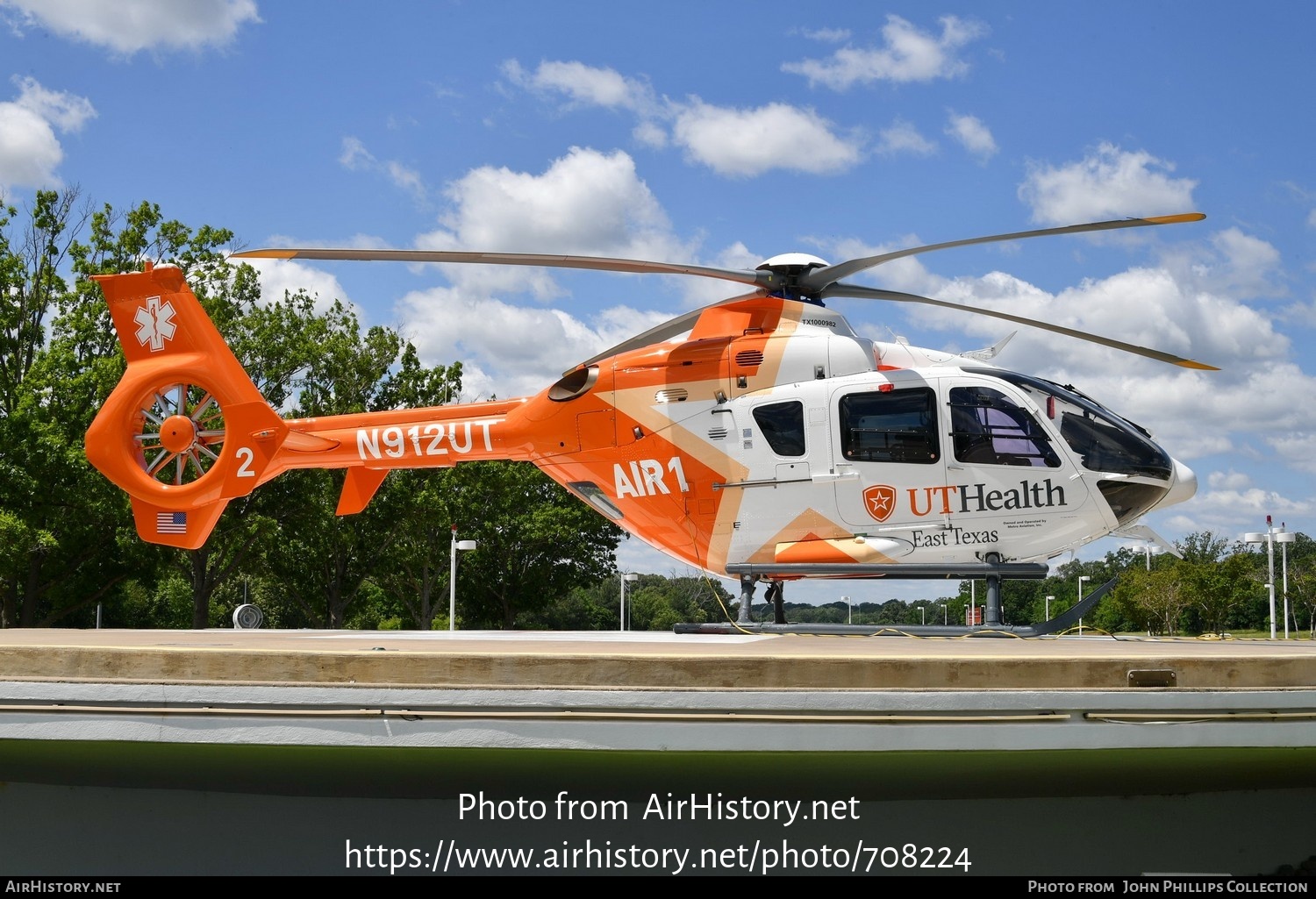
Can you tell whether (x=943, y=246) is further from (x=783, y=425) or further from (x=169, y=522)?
(x=169, y=522)

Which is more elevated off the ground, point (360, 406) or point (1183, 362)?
point (360, 406)

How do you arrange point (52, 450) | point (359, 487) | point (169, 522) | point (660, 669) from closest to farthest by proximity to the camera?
point (660, 669), point (169, 522), point (359, 487), point (52, 450)

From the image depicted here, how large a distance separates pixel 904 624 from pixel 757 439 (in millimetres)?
2438

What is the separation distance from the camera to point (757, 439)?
1105 cm

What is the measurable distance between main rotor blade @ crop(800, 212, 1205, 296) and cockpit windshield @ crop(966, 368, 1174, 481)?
1.40 m

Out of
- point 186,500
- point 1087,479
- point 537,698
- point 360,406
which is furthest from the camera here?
point 360,406

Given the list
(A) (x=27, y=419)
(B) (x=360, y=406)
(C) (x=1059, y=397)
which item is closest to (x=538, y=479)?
(B) (x=360, y=406)

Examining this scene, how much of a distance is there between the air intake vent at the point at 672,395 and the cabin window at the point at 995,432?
111 inches

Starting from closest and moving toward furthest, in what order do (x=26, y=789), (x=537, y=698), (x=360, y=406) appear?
(x=537, y=698)
(x=26, y=789)
(x=360, y=406)

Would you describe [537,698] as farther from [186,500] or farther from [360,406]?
[360,406]

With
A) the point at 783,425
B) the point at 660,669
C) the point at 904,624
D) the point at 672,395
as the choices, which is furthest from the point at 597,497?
the point at 660,669

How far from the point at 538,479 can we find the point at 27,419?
20176mm

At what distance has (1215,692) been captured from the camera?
476 cm
